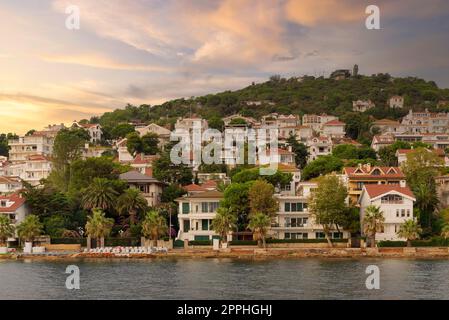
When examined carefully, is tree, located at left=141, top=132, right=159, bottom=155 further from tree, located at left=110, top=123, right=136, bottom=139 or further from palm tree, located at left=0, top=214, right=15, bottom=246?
palm tree, located at left=0, top=214, right=15, bottom=246

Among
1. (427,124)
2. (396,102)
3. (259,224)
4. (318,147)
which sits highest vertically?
(396,102)

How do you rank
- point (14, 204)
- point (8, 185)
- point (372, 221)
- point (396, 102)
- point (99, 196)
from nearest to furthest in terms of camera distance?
point (372, 221), point (99, 196), point (14, 204), point (8, 185), point (396, 102)

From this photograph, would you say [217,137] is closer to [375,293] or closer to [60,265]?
[60,265]

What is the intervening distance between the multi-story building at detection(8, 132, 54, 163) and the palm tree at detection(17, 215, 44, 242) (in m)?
67.1

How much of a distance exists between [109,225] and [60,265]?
34.8ft

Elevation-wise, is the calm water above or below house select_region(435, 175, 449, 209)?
below

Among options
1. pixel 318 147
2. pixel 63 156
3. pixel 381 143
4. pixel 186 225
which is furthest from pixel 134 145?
pixel 186 225

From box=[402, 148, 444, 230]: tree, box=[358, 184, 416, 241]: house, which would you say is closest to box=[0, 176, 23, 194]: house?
box=[358, 184, 416, 241]: house

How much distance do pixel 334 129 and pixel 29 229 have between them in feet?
298

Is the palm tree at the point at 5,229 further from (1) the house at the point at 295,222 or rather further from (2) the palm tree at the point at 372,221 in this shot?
(2) the palm tree at the point at 372,221

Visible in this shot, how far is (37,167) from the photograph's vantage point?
109 meters

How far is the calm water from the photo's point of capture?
34.8 m

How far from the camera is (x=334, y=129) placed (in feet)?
464

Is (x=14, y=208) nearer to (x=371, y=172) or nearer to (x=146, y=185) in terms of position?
(x=146, y=185)
